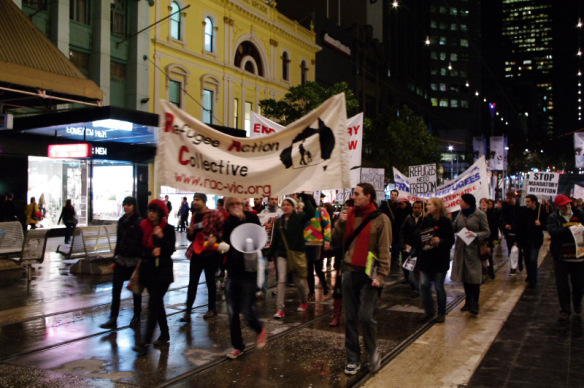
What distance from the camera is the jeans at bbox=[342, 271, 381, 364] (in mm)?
5445

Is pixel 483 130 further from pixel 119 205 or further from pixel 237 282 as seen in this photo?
pixel 237 282

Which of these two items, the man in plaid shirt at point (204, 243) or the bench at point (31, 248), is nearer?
the man in plaid shirt at point (204, 243)

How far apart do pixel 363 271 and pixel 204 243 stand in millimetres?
2173

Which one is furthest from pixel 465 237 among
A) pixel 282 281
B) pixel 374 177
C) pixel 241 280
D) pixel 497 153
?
pixel 497 153

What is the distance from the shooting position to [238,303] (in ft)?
19.7

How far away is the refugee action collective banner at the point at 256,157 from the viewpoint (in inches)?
224

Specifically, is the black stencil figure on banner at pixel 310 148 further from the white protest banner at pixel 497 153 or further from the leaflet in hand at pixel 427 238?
the white protest banner at pixel 497 153

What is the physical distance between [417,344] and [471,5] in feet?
402

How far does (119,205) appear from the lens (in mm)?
25578

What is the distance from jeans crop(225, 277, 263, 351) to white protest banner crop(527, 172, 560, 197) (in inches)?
399

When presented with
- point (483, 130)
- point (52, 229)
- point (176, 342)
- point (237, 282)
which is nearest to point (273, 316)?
point (176, 342)

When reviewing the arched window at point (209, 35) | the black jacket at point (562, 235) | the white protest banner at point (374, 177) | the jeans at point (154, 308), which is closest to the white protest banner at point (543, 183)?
the white protest banner at point (374, 177)

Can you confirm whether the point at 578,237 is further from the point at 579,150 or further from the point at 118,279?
the point at 579,150

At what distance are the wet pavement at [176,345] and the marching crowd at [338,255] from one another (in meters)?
0.26
